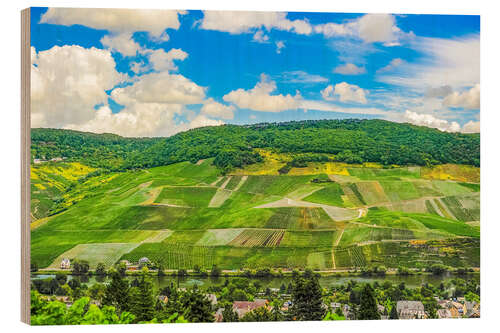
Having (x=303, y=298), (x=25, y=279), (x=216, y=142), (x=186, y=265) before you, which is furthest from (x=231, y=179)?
(x=25, y=279)

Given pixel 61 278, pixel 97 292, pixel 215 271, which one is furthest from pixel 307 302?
pixel 61 278

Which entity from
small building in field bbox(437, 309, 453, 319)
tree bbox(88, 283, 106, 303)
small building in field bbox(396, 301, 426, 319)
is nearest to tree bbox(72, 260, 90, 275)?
tree bbox(88, 283, 106, 303)

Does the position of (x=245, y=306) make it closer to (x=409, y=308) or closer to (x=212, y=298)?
(x=212, y=298)

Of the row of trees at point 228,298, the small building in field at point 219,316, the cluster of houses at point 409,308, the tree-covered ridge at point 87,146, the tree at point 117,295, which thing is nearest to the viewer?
the row of trees at point 228,298

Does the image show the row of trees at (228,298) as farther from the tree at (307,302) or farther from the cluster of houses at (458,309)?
the cluster of houses at (458,309)

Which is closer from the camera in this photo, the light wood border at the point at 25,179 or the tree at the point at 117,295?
the light wood border at the point at 25,179

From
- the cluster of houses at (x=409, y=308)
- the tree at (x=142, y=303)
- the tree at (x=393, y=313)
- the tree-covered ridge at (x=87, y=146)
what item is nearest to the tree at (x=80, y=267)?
the tree at (x=142, y=303)
